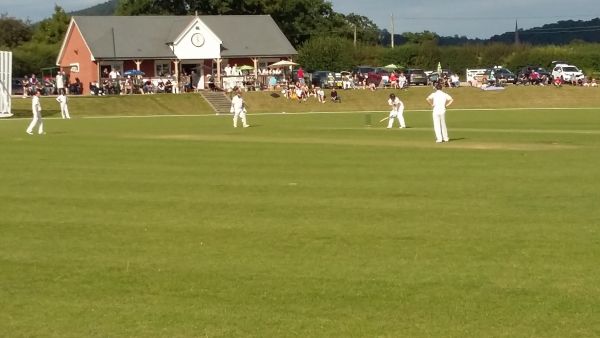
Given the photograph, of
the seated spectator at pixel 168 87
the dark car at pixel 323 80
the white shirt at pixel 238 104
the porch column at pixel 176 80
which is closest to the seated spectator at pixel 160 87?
the seated spectator at pixel 168 87

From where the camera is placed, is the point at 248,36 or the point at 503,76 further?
the point at 248,36

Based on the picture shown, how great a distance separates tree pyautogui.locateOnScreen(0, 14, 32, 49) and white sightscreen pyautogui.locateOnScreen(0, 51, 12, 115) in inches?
2348

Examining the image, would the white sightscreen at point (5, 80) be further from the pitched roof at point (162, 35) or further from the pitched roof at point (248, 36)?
the pitched roof at point (248, 36)

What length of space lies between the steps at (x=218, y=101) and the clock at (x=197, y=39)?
12.8 m

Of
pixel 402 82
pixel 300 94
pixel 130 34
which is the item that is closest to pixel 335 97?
pixel 300 94

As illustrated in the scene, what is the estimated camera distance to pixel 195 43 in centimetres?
9000

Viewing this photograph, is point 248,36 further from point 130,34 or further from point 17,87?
point 17,87

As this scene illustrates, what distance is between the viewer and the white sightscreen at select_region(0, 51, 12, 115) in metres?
58.4

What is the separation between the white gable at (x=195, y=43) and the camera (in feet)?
294

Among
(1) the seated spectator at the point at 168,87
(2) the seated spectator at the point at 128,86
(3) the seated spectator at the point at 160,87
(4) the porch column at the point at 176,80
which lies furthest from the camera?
(4) the porch column at the point at 176,80

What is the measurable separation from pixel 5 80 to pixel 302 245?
161 feet

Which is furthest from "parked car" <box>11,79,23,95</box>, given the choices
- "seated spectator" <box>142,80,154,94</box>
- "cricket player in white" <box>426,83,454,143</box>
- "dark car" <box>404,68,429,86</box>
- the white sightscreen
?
"cricket player in white" <box>426,83,454,143</box>

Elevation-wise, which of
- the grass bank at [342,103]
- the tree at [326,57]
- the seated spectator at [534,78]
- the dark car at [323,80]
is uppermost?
the tree at [326,57]

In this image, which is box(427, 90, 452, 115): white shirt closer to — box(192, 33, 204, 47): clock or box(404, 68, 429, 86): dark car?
box(404, 68, 429, 86): dark car
